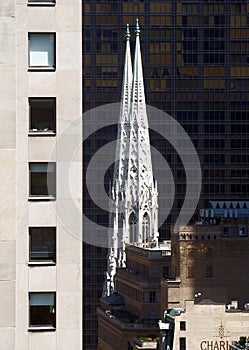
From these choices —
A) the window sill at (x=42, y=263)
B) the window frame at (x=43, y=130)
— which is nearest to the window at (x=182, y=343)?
the window sill at (x=42, y=263)

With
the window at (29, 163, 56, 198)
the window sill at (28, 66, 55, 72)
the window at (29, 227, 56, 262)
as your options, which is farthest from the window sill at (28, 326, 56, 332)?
the window sill at (28, 66, 55, 72)

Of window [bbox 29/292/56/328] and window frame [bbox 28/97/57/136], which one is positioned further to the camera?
window frame [bbox 28/97/57/136]

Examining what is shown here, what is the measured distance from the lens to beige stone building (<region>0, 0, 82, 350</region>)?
52281 millimetres

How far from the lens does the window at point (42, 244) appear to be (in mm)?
52938

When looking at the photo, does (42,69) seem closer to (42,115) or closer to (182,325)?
(42,115)

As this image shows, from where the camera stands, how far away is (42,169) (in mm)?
53281

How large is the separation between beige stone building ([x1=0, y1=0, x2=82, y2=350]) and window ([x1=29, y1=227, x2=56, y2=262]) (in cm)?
3

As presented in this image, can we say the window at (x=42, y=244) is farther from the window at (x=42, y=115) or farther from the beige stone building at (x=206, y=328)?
the beige stone building at (x=206, y=328)

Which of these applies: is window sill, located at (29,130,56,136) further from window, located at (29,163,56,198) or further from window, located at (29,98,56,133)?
window, located at (29,163,56,198)

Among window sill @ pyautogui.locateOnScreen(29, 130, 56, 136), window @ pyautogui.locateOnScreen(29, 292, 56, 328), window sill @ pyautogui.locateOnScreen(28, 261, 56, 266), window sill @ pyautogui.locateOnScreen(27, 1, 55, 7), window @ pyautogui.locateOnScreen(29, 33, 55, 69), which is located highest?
window sill @ pyautogui.locateOnScreen(27, 1, 55, 7)

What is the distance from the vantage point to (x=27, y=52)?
53062 millimetres

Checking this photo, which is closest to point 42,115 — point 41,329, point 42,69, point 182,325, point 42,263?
point 42,69

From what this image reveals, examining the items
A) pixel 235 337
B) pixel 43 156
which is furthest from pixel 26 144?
pixel 235 337

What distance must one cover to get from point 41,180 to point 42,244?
1.91 m
